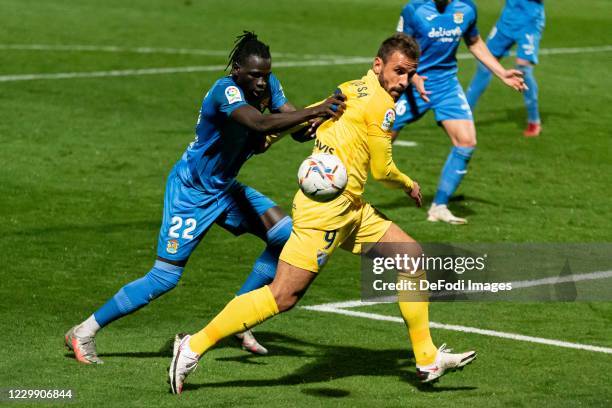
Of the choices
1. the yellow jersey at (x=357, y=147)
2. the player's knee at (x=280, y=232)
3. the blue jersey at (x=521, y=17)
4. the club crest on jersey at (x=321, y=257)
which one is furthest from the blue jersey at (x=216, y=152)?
the blue jersey at (x=521, y=17)

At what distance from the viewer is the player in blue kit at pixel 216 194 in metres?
8.84

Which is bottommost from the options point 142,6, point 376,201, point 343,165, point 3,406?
point 142,6

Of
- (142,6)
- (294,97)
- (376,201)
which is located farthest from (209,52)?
(376,201)

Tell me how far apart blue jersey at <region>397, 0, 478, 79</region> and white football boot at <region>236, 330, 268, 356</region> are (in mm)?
5174

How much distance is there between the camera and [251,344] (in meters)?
9.45

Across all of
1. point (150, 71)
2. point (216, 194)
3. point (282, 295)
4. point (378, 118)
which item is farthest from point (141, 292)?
point (150, 71)

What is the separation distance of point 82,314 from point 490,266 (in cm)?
388

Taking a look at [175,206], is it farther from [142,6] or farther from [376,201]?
[142,6]

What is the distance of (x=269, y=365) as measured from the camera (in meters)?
9.20

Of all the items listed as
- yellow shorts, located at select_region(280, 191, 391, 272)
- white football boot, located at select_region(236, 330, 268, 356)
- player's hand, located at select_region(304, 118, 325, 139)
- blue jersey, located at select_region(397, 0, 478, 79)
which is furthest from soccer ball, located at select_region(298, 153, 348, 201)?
blue jersey, located at select_region(397, 0, 478, 79)

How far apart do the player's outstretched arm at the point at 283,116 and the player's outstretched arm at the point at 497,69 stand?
4618 mm

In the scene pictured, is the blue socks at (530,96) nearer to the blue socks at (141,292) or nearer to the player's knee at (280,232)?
the player's knee at (280,232)

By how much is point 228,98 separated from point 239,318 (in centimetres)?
141

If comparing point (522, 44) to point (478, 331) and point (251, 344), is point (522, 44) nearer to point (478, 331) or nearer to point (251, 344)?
point (478, 331)
